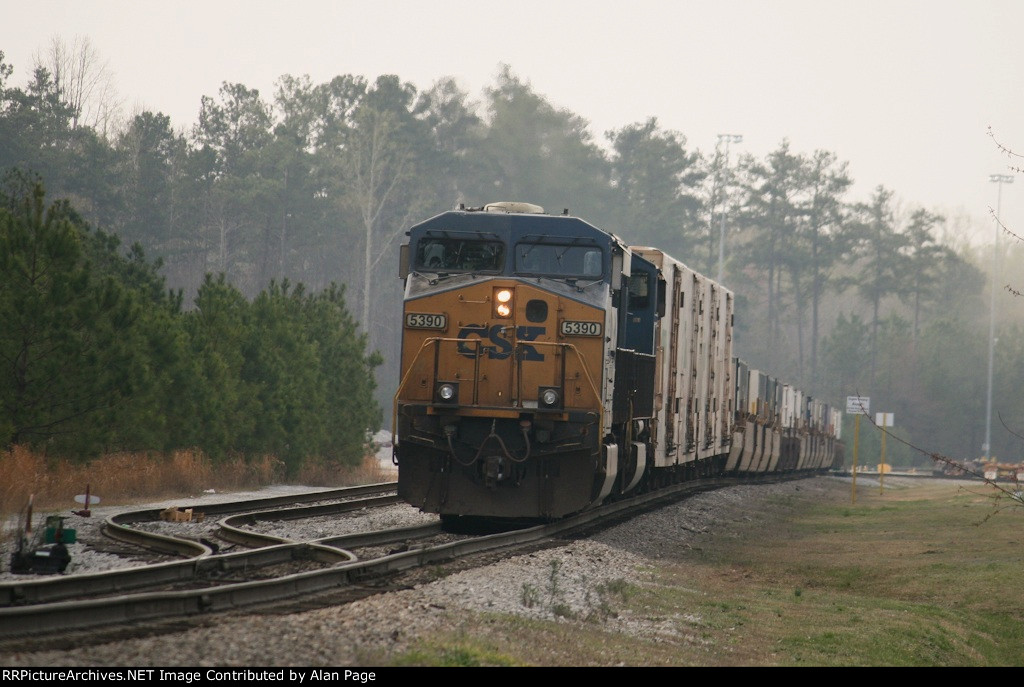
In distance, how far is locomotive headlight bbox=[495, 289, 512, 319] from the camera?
15.7m

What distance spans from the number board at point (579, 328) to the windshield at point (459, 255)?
115cm

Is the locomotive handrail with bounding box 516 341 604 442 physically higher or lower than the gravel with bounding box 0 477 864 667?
higher

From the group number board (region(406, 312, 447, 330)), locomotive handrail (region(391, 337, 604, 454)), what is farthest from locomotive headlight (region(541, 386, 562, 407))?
number board (region(406, 312, 447, 330))

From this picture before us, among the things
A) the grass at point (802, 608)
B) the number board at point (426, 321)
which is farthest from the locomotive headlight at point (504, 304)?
the grass at point (802, 608)

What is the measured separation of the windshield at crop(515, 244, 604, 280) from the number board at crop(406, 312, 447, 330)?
1.19 m

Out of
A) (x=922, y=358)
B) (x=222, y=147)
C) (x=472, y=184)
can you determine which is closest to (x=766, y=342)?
(x=922, y=358)

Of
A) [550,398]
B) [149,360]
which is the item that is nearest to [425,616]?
[550,398]

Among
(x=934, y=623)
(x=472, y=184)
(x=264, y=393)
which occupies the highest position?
(x=472, y=184)

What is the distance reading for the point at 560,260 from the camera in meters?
16.1

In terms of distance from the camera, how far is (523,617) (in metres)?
9.80

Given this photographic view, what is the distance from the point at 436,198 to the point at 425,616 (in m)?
71.9

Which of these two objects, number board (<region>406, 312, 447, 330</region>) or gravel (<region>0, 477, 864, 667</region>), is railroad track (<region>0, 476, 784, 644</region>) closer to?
gravel (<region>0, 477, 864, 667</region>)
